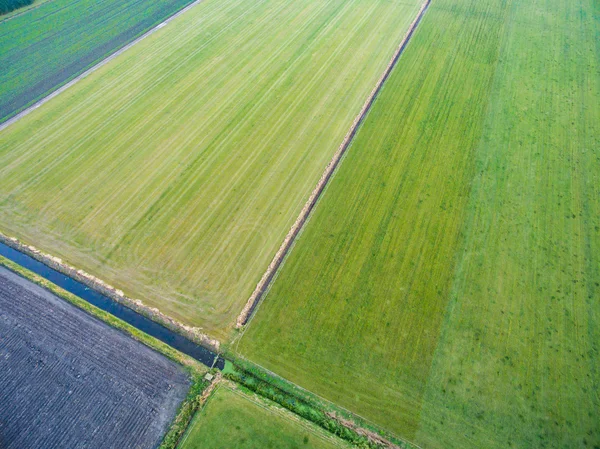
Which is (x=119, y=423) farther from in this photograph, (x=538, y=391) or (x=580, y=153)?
(x=580, y=153)

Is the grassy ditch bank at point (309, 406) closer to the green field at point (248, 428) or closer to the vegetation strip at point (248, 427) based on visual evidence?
the vegetation strip at point (248, 427)

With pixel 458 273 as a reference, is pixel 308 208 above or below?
above

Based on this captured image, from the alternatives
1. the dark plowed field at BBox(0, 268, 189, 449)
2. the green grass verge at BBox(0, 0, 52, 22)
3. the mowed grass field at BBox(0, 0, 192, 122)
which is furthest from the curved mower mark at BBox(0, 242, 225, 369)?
the green grass verge at BBox(0, 0, 52, 22)

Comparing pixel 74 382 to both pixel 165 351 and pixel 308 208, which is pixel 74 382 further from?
pixel 308 208

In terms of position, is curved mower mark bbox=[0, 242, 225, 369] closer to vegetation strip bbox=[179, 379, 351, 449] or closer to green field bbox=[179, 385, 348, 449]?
vegetation strip bbox=[179, 379, 351, 449]

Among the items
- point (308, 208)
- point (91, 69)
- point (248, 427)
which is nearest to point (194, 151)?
point (308, 208)

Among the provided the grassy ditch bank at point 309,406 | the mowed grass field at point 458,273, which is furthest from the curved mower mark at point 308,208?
the grassy ditch bank at point 309,406
